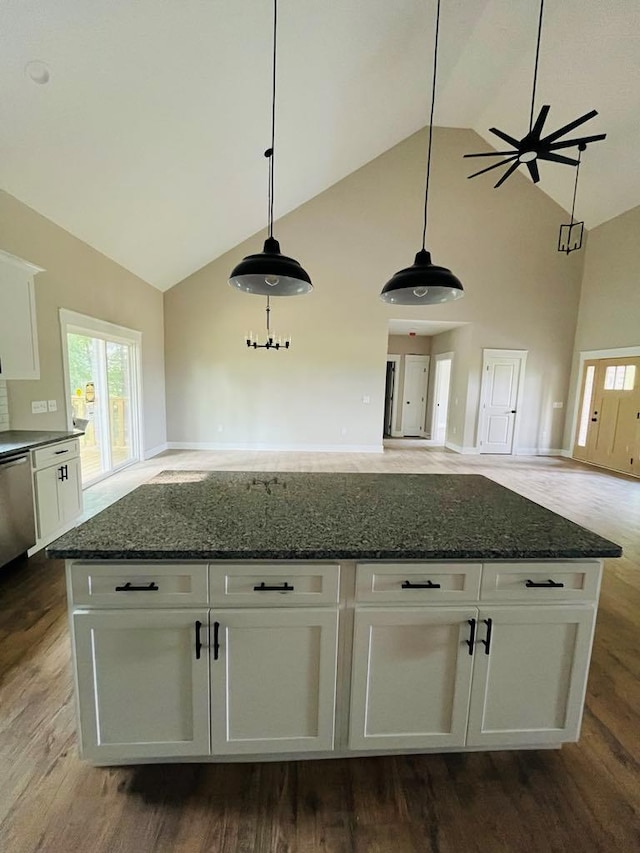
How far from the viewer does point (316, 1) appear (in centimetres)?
293

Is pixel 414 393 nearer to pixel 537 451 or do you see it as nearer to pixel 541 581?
pixel 537 451

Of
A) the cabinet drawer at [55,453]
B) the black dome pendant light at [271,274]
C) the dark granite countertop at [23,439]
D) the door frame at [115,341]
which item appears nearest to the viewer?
the black dome pendant light at [271,274]

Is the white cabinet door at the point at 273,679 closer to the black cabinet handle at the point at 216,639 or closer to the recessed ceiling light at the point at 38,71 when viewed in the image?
the black cabinet handle at the point at 216,639

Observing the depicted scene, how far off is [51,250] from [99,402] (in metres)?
1.94

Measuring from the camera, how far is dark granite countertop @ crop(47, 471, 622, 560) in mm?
1114

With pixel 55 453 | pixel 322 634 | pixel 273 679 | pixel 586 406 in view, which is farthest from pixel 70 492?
pixel 586 406

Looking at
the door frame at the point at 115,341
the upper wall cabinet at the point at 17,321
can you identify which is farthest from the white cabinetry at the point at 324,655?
the door frame at the point at 115,341

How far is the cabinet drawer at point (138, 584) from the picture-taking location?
1101 mm

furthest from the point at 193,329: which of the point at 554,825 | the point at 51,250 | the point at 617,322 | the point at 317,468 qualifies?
the point at 617,322

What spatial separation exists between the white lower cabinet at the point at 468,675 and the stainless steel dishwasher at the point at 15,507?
2566mm

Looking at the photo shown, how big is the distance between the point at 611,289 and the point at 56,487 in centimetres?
865

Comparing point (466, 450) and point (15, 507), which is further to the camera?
point (466, 450)

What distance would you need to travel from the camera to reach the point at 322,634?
1.18 metres

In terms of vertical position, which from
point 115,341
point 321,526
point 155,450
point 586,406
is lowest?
point 155,450
